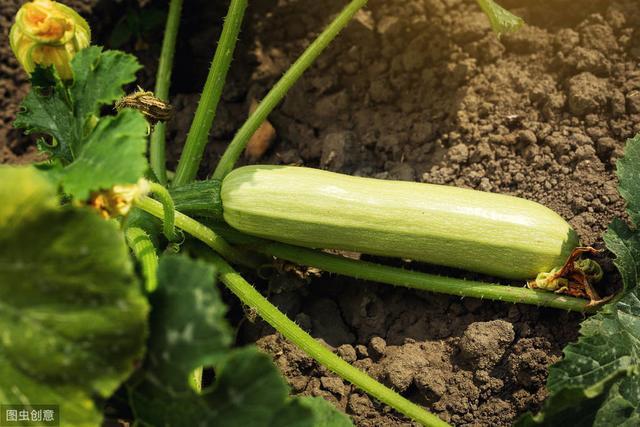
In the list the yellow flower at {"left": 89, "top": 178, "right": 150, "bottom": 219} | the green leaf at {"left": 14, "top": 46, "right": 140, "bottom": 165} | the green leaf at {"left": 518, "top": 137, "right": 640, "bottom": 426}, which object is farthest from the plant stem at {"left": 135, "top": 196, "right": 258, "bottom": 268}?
the green leaf at {"left": 518, "top": 137, "right": 640, "bottom": 426}

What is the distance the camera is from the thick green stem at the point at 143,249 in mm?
2273

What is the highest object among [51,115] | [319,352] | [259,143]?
[51,115]

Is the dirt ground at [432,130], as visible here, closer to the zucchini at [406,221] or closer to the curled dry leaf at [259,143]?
the curled dry leaf at [259,143]

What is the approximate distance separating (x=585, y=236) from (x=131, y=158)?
65.9 inches

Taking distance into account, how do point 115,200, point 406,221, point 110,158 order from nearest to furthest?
point 110,158 → point 115,200 → point 406,221

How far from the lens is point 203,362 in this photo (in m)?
1.60

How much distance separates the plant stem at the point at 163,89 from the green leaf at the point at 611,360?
1.66 m

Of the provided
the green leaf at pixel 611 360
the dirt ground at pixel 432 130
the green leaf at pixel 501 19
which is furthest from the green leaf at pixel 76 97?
the green leaf at pixel 611 360

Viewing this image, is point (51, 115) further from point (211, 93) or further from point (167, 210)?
point (211, 93)

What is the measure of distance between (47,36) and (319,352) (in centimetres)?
134

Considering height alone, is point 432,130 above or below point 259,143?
above

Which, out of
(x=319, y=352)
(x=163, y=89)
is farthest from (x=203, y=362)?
(x=163, y=89)

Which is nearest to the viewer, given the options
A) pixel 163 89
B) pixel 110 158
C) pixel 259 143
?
pixel 110 158

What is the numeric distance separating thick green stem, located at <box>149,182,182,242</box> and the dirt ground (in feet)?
1.69
